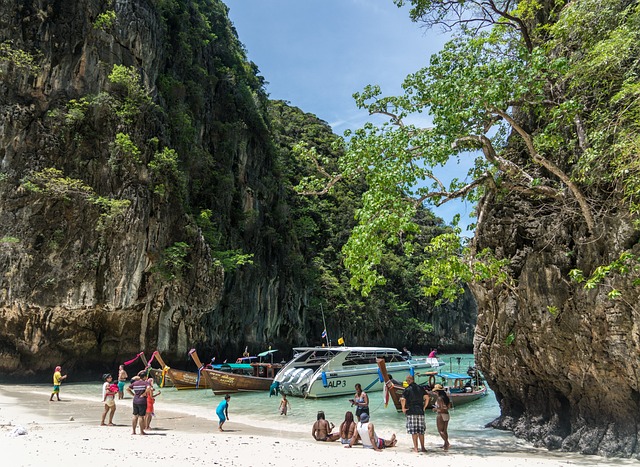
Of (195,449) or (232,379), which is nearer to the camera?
(195,449)

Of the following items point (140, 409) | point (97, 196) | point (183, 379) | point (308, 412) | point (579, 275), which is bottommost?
point (308, 412)

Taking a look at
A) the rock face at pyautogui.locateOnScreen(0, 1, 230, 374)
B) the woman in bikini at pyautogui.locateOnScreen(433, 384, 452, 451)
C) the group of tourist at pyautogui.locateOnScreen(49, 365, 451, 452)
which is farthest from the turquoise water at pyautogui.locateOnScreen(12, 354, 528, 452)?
the rock face at pyautogui.locateOnScreen(0, 1, 230, 374)

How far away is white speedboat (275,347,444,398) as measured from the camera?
1788 centimetres

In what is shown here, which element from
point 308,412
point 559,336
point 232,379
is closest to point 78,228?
point 232,379

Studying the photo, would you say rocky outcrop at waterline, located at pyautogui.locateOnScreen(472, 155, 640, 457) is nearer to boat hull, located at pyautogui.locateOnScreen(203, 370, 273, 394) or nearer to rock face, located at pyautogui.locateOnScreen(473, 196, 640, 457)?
rock face, located at pyautogui.locateOnScreen(473, 196, 640, 457)

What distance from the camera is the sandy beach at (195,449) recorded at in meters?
6.71

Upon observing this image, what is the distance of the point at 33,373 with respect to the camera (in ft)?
71.6

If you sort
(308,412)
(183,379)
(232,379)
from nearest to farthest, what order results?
(308,412)
(232,379)
(183,379)

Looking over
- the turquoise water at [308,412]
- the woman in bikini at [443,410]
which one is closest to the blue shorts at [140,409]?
the turquoise water at [308,412]

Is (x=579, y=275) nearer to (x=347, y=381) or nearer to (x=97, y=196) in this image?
(x=347, y=381)

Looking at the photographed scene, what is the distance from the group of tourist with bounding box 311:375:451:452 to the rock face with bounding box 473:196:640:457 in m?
2.52

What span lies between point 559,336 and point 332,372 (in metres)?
10.8

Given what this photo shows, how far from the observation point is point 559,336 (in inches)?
349

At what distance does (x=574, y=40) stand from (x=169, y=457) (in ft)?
34.2
